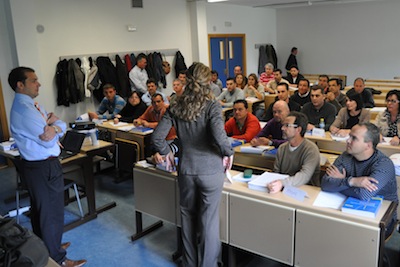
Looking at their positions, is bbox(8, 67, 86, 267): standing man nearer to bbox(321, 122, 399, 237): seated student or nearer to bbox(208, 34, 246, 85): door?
bbox(321, 122, 399, 237): seated student

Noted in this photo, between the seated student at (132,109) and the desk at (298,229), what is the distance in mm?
3211

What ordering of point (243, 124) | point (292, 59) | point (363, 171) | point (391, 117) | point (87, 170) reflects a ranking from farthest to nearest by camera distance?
1. point (292, 59)
2. point (243, 124)
3. point (391, 117)
4. point (87, 170)
5. point (363, 171)

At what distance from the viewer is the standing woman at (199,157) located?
2.25 meters

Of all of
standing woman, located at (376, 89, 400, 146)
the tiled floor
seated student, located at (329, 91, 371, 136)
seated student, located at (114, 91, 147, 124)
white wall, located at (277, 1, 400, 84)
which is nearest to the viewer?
the tiled floor

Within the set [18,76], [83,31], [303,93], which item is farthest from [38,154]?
[83,31]

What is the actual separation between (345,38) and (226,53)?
3.89 metres

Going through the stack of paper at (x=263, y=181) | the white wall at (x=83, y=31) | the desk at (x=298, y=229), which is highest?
the white wall at (x=83, y=31)

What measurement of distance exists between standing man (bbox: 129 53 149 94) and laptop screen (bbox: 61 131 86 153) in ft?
11.1

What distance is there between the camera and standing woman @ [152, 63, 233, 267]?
2250mm

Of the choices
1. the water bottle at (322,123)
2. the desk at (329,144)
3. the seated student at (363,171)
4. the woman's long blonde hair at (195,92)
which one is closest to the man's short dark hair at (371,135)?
the seated student at (363,171)

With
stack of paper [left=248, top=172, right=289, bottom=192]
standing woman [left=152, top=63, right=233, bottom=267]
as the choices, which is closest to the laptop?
standing woman [left=152, top=63, right=233, bottom=267]

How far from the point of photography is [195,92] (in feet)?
7.36

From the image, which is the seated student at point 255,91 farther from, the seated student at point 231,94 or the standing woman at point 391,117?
the standing woman at point 391,117

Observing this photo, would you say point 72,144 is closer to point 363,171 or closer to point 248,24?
point 363,171
